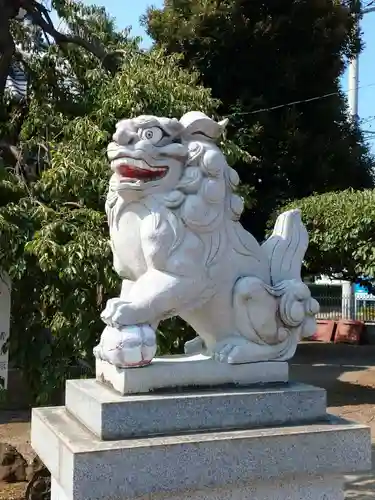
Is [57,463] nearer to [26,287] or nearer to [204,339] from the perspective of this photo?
[204,339]

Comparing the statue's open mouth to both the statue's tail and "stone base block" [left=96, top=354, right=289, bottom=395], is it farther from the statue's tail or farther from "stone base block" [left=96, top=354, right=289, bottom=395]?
"stone base block" [left=96, top=354, right=289, bottom=395]

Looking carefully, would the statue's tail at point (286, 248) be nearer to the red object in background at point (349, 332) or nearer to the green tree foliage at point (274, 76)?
the green tree foliage at point (274, 76)

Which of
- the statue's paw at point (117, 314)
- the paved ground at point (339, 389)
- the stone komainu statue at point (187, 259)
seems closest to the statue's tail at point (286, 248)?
the stone komainu statue at point (187, 259)

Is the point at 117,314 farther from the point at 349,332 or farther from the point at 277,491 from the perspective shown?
the point at 349,332

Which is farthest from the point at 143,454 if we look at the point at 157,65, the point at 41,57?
the point at 41,57

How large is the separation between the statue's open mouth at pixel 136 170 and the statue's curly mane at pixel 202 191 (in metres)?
0.10

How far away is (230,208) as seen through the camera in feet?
9.52

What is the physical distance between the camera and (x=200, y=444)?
8.07ft

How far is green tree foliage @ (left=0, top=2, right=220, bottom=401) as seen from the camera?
3904 millimetres

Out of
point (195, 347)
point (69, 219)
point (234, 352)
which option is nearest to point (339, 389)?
point (69, 219)

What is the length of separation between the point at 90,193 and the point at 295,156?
18.9 ft

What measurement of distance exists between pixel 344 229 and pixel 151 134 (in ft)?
18.4

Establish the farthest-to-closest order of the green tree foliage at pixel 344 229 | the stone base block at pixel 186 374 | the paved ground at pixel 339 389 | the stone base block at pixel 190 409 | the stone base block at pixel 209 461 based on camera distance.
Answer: the green tree foliage at pixel 344 229, the paved ground at pixel 339 389, the stone base block at pixel 186 374, the stone base block at pixel 190 409, the stone base block at pixel 209 461

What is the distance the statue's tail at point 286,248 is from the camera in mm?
3051
